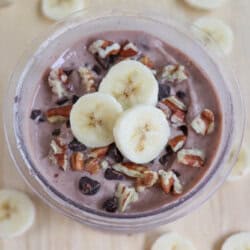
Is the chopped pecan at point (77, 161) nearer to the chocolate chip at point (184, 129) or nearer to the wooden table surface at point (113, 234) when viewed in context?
the wooden table surface at point (113, 234)

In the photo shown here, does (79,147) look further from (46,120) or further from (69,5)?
(69,5)

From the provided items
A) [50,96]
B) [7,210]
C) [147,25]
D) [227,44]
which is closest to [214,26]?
[227,44]

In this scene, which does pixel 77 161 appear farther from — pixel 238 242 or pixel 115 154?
pixel 238 242

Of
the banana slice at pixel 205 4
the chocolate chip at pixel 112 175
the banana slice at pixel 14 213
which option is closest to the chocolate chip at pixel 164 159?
the chocolate chip at pixel 112 175

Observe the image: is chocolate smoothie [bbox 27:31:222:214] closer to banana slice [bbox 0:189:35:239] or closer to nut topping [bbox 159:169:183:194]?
nut topping [bbox 159:169:183:194]

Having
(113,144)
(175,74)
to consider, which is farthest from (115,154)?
(175,74)
